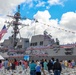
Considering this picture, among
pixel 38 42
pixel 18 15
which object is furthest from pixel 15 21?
pixel 38 42

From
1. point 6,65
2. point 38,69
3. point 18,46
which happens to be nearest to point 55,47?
point 18,46

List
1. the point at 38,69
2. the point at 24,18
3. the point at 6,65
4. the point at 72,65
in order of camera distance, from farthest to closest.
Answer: the point at 24,18 < the point at 72,65 < the point at 6,65 < the point at 38,69

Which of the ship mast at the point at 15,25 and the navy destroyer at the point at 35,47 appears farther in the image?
the ship mast at the point at 15,25

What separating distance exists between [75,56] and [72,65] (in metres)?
13.0

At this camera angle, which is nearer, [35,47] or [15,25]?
[35,47]

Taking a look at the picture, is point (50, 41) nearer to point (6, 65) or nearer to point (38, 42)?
point (38, 42)

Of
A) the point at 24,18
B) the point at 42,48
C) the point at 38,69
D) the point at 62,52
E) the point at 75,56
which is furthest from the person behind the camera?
the point at 24,18

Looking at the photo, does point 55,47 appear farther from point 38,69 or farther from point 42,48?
point 38,69

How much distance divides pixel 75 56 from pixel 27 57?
15.1 m

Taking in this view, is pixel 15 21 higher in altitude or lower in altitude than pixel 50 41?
higher

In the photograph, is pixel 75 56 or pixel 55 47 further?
pixel 55 47

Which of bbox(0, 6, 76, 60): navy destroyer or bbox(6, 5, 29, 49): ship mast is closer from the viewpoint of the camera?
bbox(0, 6, 76, 60): navy destroyer

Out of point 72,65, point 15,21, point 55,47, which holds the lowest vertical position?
point 72,65

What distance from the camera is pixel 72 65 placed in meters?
34.4
